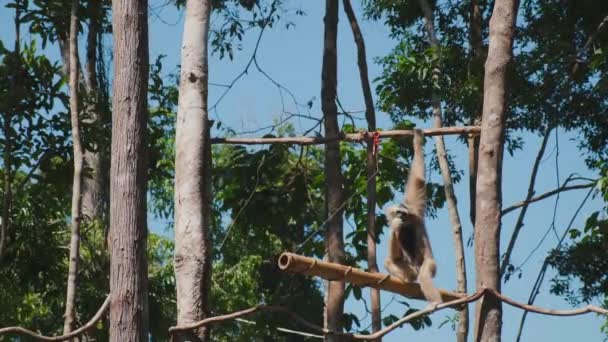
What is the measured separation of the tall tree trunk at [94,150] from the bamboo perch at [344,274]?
4600 mm

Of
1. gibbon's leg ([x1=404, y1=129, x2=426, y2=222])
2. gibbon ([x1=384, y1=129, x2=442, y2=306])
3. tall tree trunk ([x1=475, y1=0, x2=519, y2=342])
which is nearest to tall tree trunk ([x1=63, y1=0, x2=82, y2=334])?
gibbon ([x1=384, y1=129, x2=442, y2=306])

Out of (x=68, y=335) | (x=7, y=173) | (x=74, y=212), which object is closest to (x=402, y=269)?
(x=74, y=212)

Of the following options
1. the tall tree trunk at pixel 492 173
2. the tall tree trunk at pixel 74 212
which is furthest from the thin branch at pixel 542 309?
the tall tree trunk at pixel 74 212

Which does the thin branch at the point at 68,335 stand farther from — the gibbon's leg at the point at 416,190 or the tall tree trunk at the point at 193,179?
the gibbon's leg at the point at 416,190

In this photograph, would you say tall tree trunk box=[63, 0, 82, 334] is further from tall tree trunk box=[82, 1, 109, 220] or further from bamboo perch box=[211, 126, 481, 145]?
bamboo perch box=[211, 126, 481, 145]

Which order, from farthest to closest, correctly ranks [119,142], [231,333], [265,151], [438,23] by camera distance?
1. [231,333]
2. [438,23]
3. [265,151]
4. [119,142]

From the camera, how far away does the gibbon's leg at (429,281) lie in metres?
9.09

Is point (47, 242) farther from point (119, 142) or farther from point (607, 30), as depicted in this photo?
point (607, 30)

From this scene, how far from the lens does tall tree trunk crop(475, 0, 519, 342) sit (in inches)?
295

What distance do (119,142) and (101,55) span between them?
6379 millimetres

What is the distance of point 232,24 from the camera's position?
1528 cm

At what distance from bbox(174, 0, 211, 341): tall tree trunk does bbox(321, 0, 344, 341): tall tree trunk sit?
2.34 meters

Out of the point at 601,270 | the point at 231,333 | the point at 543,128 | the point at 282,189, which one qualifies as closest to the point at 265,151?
the point at 282,189

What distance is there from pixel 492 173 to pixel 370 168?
2901mm
